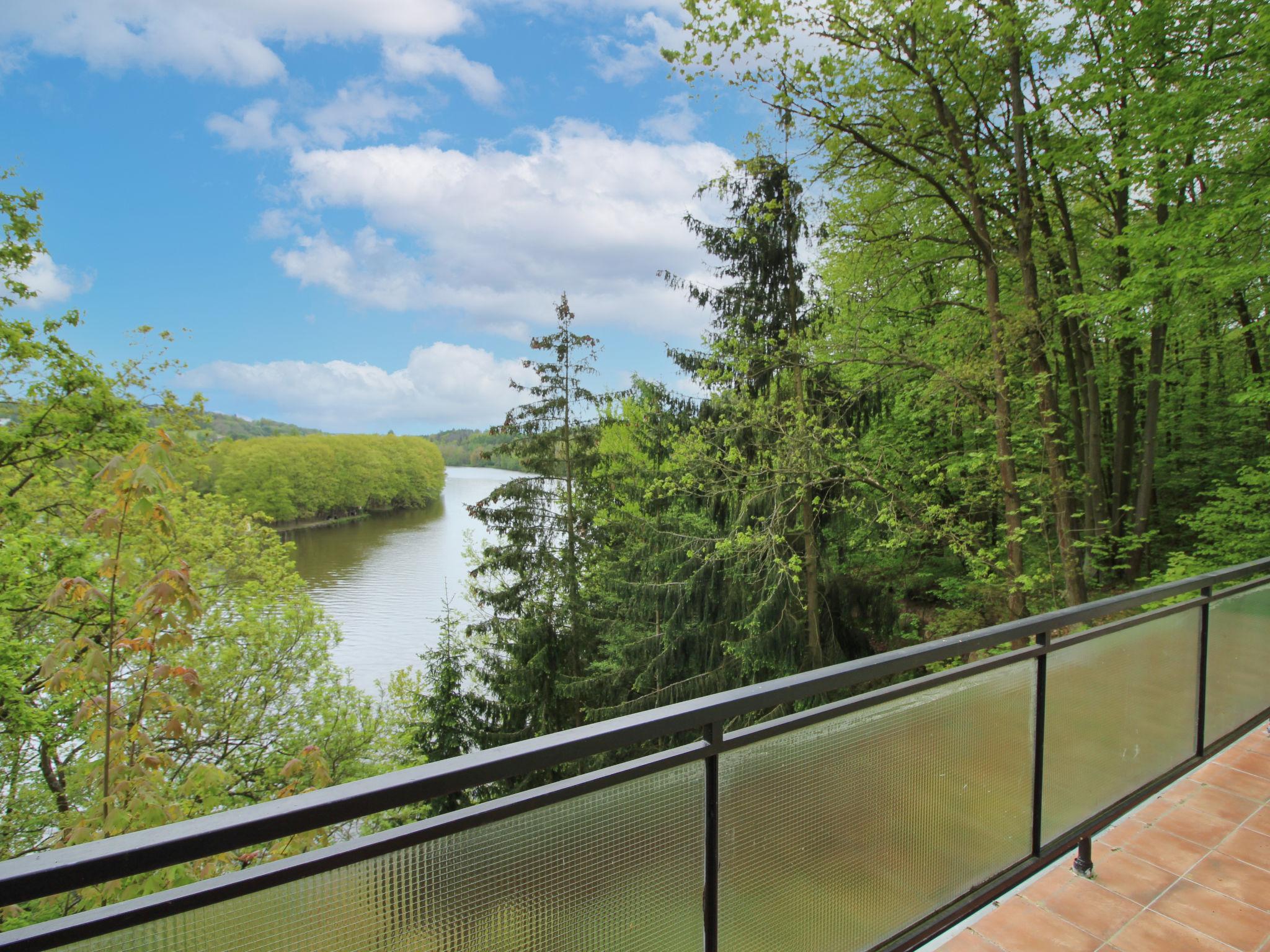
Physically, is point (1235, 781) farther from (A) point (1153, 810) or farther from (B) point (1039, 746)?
(B) point (1039, 746)

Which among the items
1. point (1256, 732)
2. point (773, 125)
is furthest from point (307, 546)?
point (1256, 732)

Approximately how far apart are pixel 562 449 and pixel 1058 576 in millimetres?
9720

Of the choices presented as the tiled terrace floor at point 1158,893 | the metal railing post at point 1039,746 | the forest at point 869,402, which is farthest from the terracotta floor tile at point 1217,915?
the forest at point 869,402

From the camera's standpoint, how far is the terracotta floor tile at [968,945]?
6.73ft

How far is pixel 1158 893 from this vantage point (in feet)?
7.58

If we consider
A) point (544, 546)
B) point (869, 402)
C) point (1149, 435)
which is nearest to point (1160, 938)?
point (869, 402)

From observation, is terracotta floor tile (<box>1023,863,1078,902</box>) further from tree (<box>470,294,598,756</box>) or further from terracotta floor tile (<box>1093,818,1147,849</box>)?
tree (<box>470,294,598,756</box>)

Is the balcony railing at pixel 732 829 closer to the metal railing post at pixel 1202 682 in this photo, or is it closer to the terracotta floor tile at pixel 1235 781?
the metal railing post at pixel 1202 682

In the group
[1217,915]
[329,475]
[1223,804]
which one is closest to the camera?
[1217,915]

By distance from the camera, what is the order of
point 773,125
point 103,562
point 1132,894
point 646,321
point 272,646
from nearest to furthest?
A: point 1132,894
point 103,562
point 773,125
point 272,646
point 646,321

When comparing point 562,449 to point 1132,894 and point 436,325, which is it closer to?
point 1132,894

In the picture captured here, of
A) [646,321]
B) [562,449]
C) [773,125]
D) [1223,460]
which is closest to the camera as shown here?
[773,125]

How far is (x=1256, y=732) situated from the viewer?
3686mm

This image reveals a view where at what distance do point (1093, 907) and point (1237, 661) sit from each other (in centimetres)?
165
